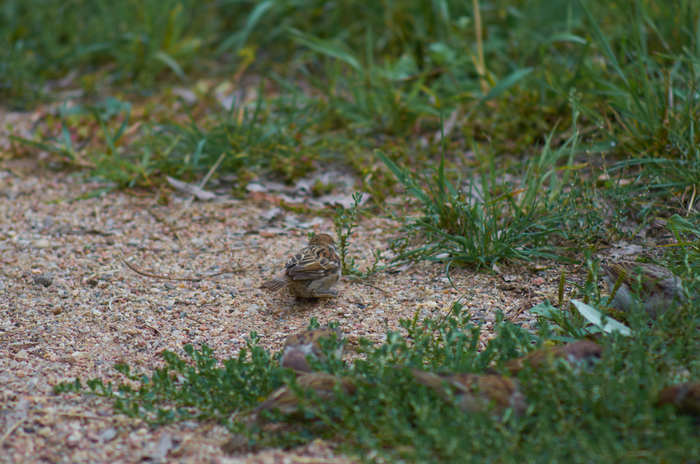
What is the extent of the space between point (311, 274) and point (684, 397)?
1763 millimetres

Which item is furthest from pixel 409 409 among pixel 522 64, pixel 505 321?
pixel 522 64

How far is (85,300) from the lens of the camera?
3.70m

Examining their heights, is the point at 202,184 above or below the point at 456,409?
below

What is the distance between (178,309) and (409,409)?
5.35 ft

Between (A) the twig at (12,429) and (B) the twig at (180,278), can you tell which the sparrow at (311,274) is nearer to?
(B) the twig at (180,278)

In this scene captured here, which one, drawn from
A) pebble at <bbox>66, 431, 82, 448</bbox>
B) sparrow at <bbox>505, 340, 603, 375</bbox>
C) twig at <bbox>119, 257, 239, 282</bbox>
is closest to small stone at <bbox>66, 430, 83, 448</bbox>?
pebble at <bbox>66, 431, 82, 448</bbox>

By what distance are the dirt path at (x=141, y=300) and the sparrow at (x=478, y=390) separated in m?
0.43

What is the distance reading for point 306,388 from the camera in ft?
8.17

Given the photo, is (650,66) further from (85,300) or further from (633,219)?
(85,300)

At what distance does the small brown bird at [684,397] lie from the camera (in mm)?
2273

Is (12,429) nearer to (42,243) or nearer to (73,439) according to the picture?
(73,439)

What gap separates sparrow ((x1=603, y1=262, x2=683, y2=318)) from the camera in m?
2.95

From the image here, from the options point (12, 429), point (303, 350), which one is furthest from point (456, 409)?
point (12, 429)

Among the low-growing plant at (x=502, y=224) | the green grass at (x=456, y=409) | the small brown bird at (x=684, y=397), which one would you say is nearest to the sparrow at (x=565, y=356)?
the green grass at (x=456, y=409)
